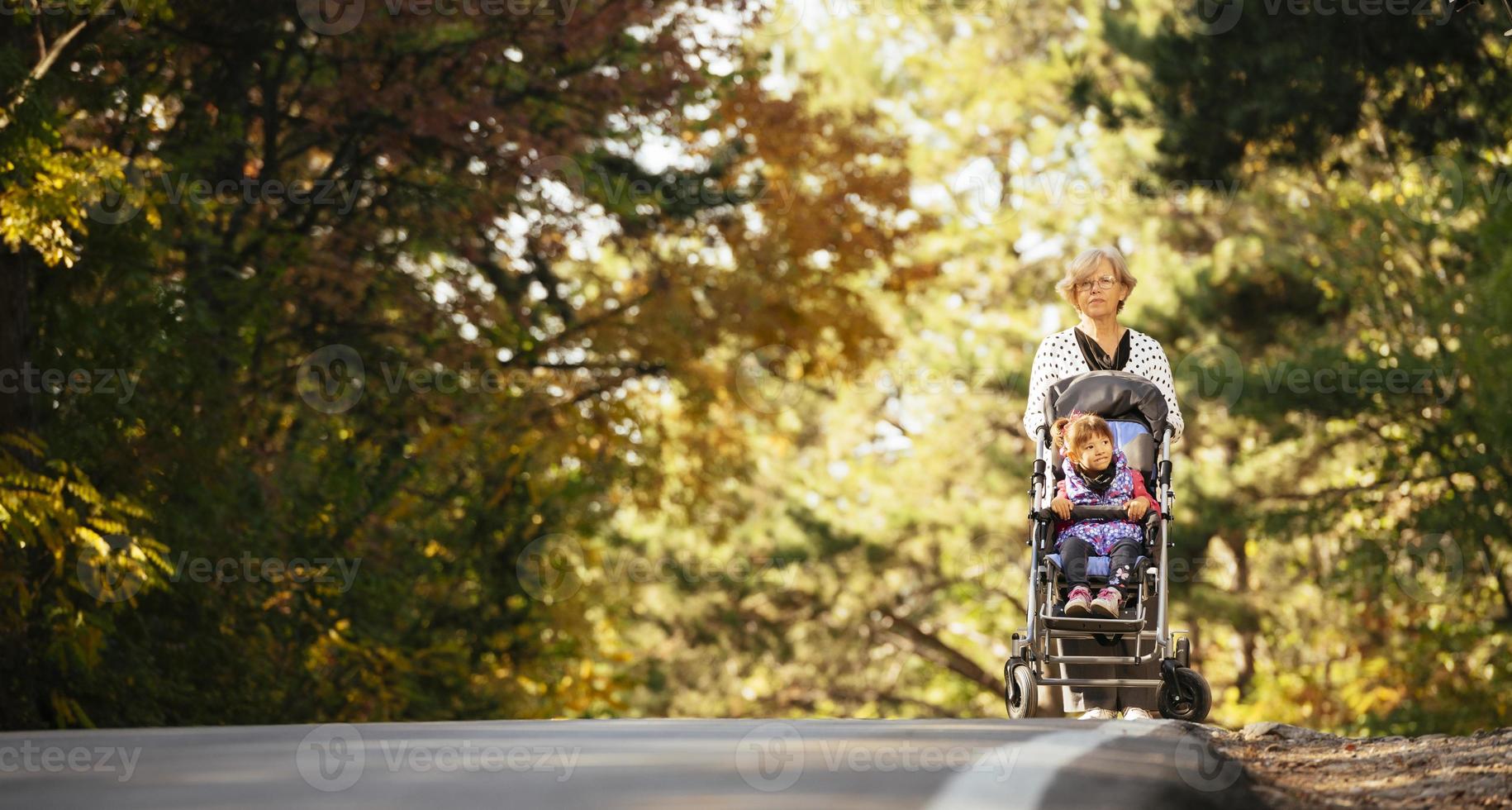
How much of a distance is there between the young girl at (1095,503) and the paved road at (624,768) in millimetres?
2186

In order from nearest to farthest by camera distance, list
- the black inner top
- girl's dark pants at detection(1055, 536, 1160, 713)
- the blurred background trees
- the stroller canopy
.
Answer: girl's dark pants at detection(1055, 536, 1160, 713), the stroller canopy, the black inner top, the blurred background trees

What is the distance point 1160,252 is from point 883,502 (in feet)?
26.4

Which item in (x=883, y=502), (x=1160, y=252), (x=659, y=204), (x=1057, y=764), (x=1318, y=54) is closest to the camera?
(x=1057, y=764)

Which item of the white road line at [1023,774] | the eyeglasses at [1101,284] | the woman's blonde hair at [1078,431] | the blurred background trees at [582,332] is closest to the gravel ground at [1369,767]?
the white road line at [1023,774]

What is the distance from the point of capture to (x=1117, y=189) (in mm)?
31719

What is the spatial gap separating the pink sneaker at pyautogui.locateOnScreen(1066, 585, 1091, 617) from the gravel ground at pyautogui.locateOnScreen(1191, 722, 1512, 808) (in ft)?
3.00

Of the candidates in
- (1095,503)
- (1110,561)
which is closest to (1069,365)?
(1095,503)

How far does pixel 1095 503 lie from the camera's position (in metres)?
9.08

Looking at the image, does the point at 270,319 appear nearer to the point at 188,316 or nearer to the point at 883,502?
the point at 188,316

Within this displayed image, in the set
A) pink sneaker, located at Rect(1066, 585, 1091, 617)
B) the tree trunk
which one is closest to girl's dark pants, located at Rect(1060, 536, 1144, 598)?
pink sneaker, located at Rect(1066, 585, 1091, 617)

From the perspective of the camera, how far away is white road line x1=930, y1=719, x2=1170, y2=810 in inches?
188

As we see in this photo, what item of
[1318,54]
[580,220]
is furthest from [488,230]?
[1318,54]

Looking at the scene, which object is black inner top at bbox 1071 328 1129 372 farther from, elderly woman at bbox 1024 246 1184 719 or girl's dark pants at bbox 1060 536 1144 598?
girl's dark pants at bbox 1060 536 1144 598

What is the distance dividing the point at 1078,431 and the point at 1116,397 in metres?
0.32
